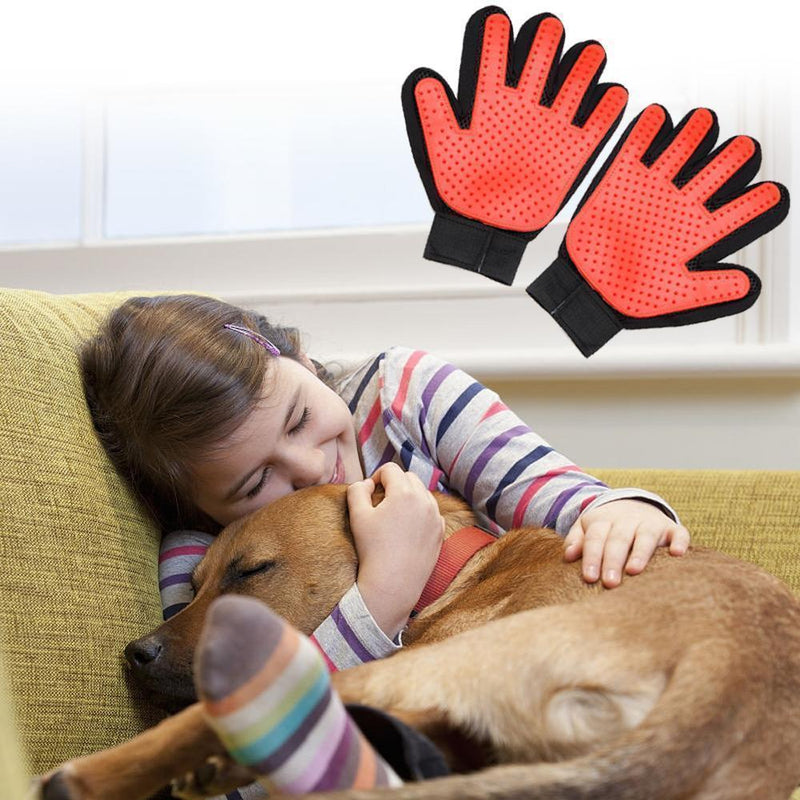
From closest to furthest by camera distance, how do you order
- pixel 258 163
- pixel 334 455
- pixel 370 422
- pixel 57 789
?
pixel 57 789 → pixel 334 455 → pixel 370 422 → pixel 258 163

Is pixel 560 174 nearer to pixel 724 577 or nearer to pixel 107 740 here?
pixel 724 577

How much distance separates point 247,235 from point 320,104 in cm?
42

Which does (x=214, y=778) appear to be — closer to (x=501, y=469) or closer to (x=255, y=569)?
(x=255, y=569)

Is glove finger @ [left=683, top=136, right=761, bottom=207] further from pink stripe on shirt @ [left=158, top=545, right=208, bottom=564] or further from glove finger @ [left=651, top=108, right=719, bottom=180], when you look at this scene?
pink stripe on shirt @ [left=158, top=545, right=208, bottom=564]

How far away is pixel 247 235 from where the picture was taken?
2.72 meters

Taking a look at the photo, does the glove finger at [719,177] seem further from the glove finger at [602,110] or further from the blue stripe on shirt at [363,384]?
the blue stripe on shirt at [363,384]

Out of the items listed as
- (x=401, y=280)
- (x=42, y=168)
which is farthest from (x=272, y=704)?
(x=42, y=168)

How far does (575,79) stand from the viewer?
140 cm

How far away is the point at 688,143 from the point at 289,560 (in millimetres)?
819

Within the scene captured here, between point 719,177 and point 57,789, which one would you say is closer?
point 57,789

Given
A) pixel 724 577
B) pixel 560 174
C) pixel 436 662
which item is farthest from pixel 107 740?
pixel 560 174

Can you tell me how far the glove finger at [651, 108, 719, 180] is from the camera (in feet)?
4.64

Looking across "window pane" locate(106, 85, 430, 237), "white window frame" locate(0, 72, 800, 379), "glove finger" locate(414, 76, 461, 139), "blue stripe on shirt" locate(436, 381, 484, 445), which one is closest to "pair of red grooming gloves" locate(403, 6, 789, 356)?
"glove finger" locate(414, 76, 461, 139)

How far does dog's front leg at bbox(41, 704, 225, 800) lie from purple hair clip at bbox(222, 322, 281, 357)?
0.85 meters
